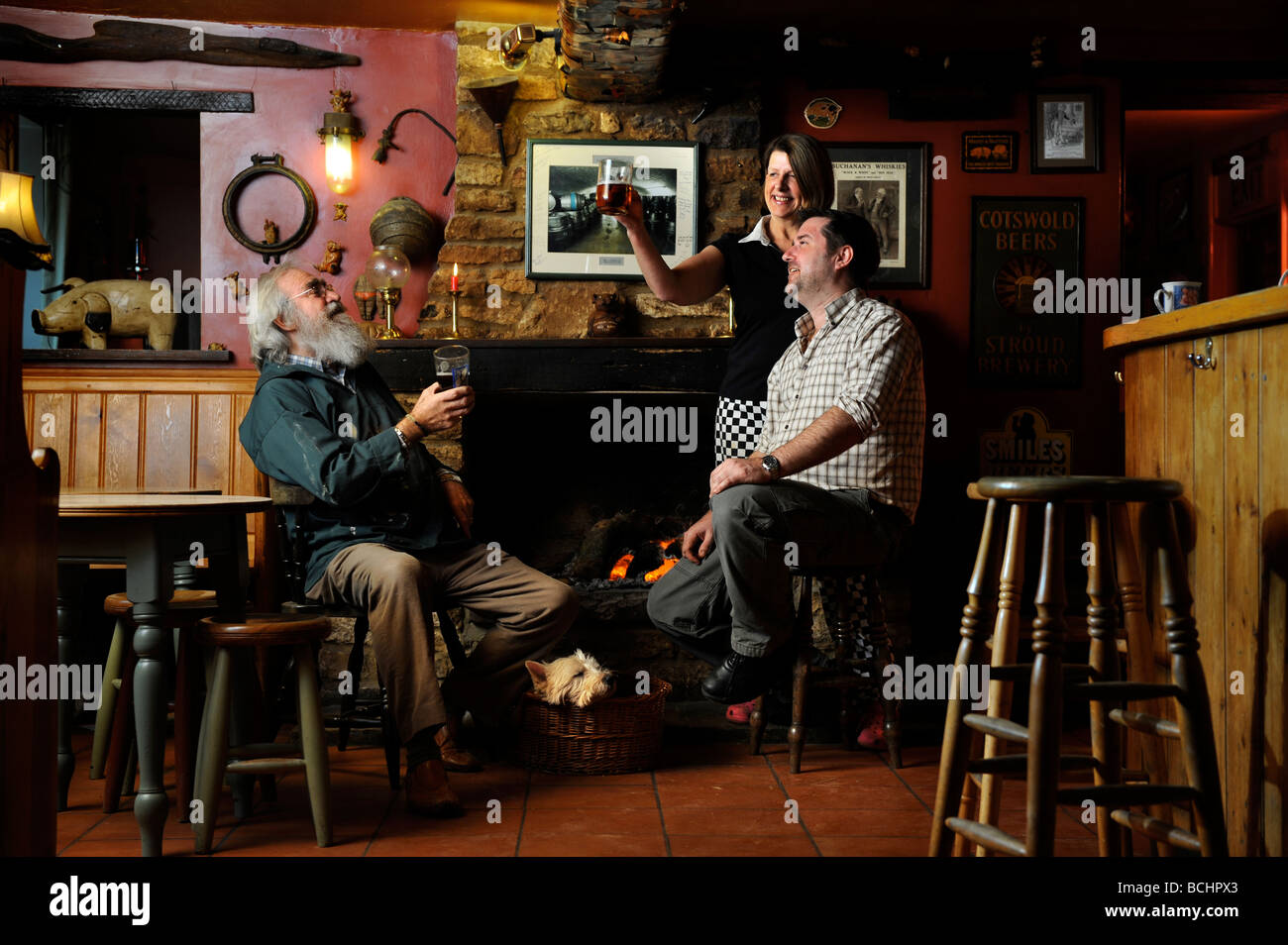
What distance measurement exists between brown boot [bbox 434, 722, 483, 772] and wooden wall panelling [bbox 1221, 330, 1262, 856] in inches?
78.9

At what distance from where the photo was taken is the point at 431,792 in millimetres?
2707

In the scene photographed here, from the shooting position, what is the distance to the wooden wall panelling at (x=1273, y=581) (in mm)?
1829

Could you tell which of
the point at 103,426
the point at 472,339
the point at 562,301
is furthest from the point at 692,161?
the point at 103,426

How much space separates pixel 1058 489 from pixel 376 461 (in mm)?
1767

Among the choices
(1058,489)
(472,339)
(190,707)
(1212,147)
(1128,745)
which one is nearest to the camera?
(1058,489)

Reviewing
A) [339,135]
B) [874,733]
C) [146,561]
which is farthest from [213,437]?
[874,733]

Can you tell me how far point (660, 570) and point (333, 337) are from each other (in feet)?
5.25

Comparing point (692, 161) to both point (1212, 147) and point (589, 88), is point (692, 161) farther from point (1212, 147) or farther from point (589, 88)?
point (1212, 147)

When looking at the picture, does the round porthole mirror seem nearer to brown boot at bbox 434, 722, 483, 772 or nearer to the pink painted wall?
the pink painted wall

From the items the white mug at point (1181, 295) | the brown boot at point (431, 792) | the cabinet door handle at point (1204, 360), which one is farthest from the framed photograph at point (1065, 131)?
the brown boot at point (431, 792)

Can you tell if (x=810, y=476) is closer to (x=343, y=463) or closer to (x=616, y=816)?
(x=616, y=816)

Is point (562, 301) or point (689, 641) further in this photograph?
point (562, 301)

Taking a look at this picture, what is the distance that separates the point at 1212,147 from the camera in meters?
6.34

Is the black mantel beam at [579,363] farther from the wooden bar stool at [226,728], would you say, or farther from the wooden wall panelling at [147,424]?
the wooden bar stool at [226,728]
